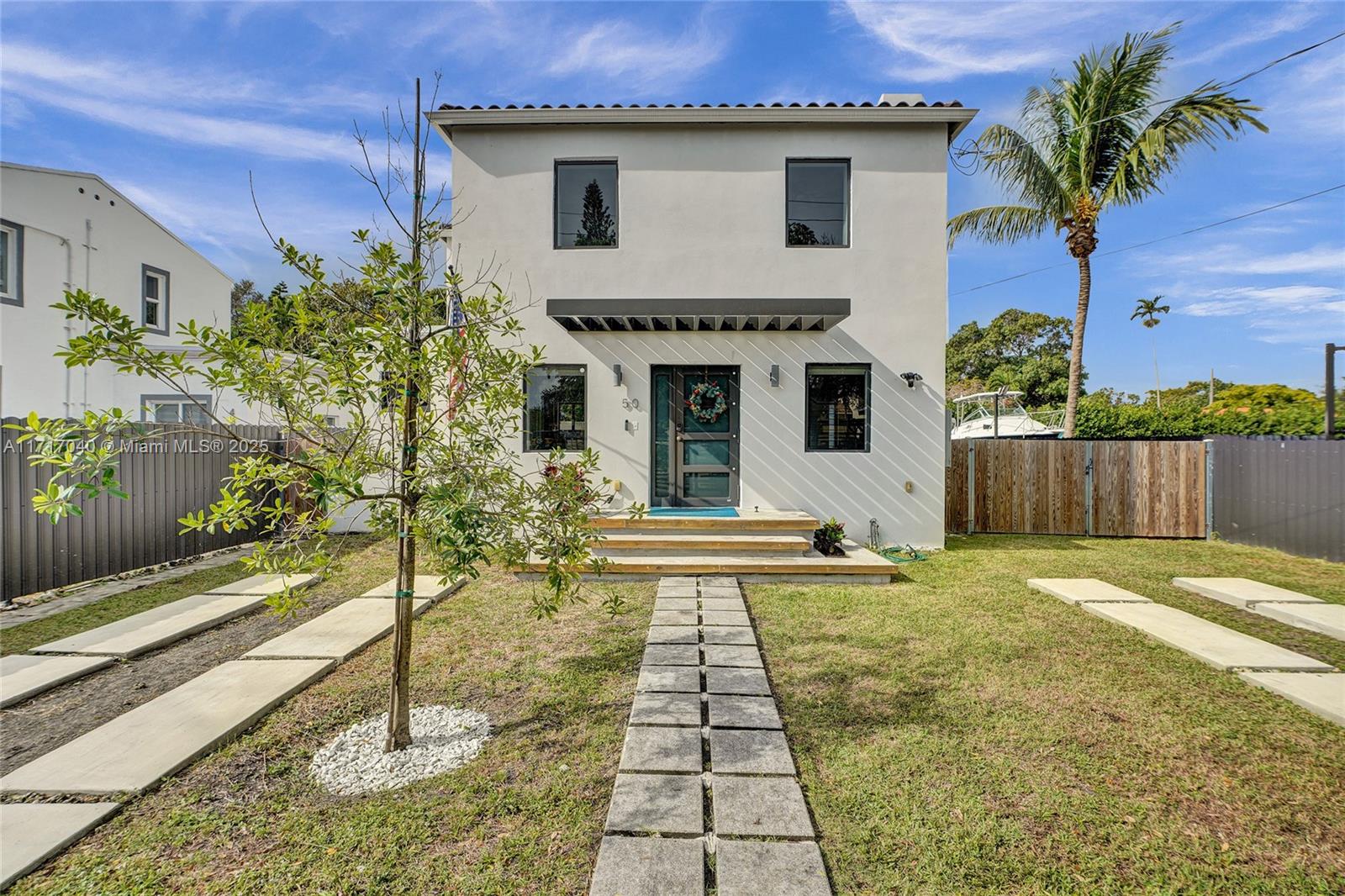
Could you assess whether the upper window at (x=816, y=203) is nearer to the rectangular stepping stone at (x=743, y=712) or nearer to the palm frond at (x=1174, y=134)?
the rectangular stepping stone at (x=743, y=712)

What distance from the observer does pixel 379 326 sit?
252cm

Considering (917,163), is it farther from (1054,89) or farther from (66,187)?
(66,187)

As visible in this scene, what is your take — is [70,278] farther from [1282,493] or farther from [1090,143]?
[1282,493]

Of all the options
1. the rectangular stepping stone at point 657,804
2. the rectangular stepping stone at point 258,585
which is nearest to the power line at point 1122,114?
the rectangular stepping stone at point 657,804

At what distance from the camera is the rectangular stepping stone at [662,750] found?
2.61m

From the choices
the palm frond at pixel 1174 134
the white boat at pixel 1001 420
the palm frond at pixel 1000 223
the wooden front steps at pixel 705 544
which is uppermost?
the palm frond at pixel 1174 134

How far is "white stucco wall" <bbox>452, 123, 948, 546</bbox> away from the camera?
7789mm

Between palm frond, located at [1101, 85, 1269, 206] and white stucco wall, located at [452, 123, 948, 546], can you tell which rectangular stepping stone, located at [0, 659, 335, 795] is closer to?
white stucco wall, located at [452, 123, 948, 546]

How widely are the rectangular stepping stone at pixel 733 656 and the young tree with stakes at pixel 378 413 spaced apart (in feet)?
4.42

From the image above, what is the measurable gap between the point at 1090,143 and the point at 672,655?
1339 centimetres

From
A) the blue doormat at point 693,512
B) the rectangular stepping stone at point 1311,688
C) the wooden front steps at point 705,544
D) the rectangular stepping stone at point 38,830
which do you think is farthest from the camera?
the blue doormat at point 693,512

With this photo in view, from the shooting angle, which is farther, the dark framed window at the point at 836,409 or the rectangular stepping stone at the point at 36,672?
the dark framed window at the point at 836,409

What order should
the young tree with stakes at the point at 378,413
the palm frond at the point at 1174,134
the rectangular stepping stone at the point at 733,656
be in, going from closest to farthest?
1. the young tree with stakes at the point at 378,413
2. the rectangular stepping stone at the point at 733,656
3. the palm frond at the point at 1174,134

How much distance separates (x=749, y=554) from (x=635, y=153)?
18.7ft
